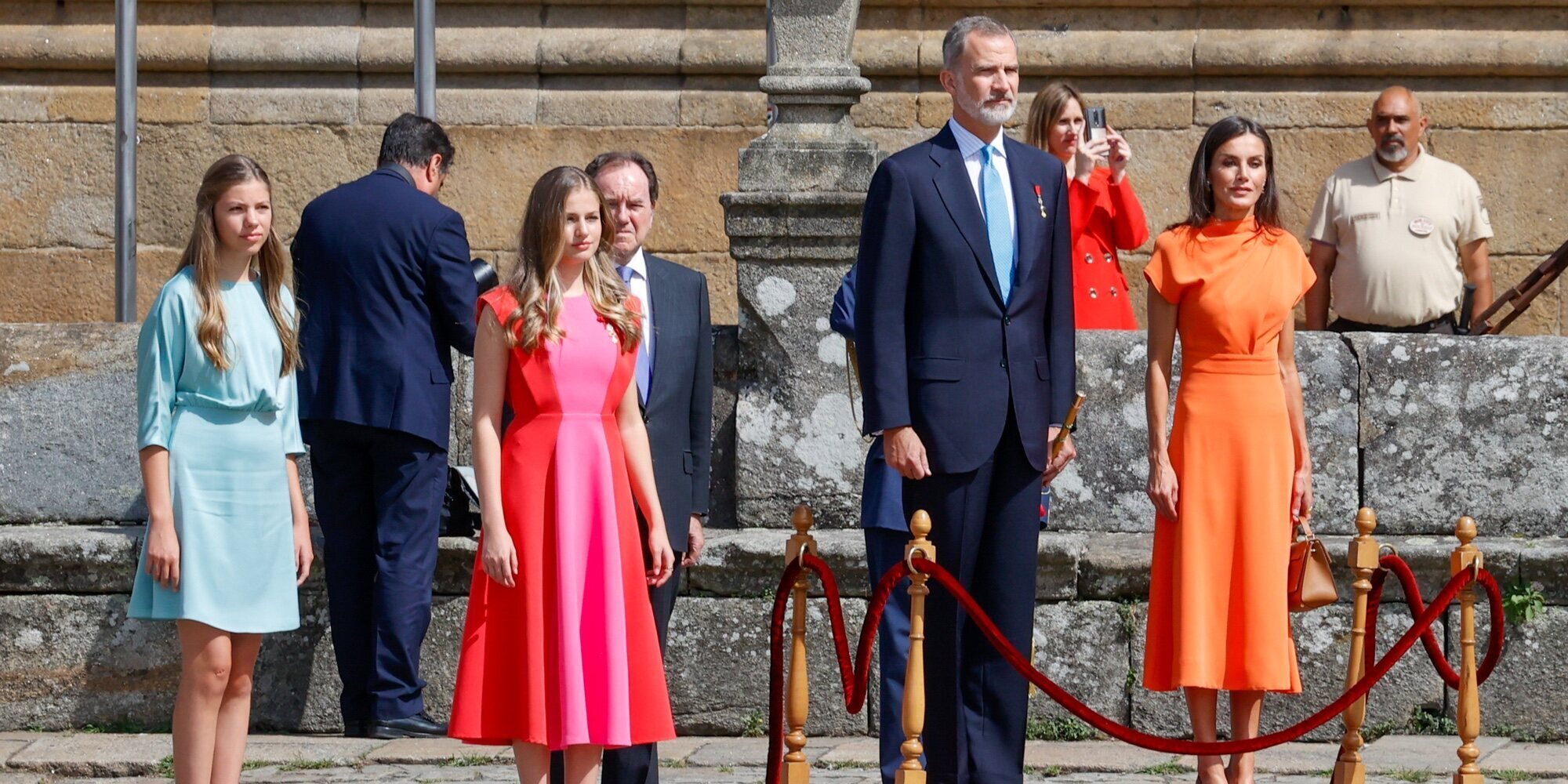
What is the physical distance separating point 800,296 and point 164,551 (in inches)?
96.7

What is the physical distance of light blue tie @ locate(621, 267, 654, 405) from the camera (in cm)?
545

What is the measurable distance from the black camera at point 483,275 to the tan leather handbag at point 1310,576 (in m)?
2.83

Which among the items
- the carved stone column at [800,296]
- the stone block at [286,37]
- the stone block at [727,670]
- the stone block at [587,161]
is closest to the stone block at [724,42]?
the stone block at [587,161]

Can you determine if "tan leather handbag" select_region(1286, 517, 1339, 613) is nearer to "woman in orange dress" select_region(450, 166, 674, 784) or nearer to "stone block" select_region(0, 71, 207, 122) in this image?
"woman in orange dress" select_region(450, 166, 674, 784)

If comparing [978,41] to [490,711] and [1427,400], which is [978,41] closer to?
[490,711]

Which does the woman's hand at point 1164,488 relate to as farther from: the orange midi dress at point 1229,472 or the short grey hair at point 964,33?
the short grey hair at point 964,33

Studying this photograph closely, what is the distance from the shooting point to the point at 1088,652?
22.0ft

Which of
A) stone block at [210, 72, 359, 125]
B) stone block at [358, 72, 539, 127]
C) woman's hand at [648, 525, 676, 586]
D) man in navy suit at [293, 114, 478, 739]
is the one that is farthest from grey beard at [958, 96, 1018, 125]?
stone block at [210, 72, 359, 125]

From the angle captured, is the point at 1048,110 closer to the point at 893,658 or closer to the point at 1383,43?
the point at 893,658

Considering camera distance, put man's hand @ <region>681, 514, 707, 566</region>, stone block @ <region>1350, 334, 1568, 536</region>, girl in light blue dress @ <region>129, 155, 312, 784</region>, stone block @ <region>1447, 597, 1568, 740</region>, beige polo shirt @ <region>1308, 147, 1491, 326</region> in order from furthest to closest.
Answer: beige polo shirt @ <region>1308, 147, 1491, 326</region>
stone block @ <region>1350, 334, 1568, 536</region>
stone block @ <region>1447, 597, 1568, 740</region>
man's hand @ <region>681, 514, 707, 566</region>
girl in light blue dress @ <region>129, 155, 312, 784</region>

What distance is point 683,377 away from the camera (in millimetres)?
5531

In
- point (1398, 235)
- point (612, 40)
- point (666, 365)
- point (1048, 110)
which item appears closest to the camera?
point (666, 365)

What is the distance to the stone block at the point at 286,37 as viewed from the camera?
10.6 m

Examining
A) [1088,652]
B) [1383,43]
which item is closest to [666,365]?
[1088,652]
